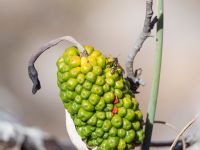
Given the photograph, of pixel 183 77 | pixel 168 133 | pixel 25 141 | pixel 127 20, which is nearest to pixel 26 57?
pixel 127 20

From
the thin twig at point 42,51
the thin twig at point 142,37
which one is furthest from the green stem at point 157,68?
the thin twig at point 42,51

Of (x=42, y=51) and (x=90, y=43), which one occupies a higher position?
(x=42, y=51)

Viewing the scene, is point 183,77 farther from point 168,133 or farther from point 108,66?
point 108,66

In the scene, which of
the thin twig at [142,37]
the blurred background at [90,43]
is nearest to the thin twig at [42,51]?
the thin twig at [142,37]

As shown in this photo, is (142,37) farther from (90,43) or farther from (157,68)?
(90,43)

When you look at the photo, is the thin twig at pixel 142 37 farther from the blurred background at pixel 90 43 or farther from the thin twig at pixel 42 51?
the blurred background at pixel 90 43

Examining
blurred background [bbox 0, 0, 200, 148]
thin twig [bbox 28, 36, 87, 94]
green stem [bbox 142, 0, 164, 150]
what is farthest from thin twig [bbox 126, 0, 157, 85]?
blurred background [bbox 0, 0, 200, 148]

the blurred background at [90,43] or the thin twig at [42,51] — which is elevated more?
the thin twig at [42,51]

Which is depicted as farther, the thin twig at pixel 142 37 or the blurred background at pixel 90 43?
the blurred background at pixel 90 43

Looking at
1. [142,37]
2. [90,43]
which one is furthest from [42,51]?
[90,43]

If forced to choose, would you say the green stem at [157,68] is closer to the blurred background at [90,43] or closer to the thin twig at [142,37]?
the thin twig at [142,37]
